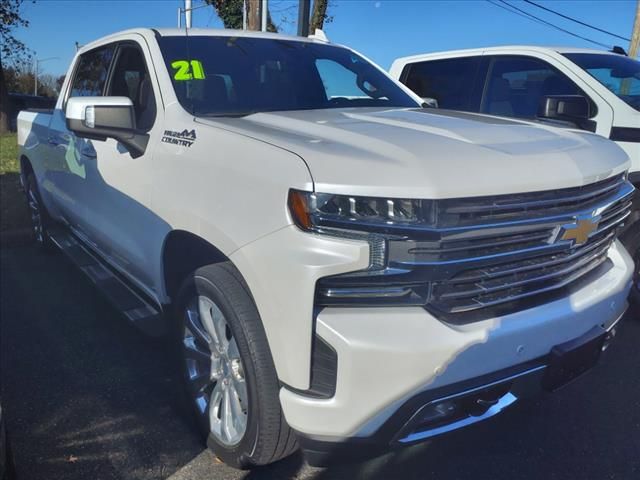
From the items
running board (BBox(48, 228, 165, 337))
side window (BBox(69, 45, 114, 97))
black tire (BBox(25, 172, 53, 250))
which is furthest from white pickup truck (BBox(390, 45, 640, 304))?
black tire (BBox(25, 172, 53, 250))

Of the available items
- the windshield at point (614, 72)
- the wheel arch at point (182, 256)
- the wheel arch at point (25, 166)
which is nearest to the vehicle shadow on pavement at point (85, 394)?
the wheel arch at point (182, 256)

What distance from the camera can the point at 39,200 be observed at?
5344mm

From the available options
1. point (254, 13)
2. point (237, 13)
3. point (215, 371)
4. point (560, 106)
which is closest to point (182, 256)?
point (215, 371)

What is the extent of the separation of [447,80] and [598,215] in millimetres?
3607

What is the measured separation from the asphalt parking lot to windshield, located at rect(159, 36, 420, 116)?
159cm

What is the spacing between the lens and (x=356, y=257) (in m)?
1.80

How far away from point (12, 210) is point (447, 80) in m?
5.18

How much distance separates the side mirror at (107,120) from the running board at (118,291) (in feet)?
2.91

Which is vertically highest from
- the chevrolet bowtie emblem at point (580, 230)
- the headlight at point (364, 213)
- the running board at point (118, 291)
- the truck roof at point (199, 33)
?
the truck roof at point (199, 33)

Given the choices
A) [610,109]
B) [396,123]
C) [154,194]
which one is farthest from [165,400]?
[610,109]

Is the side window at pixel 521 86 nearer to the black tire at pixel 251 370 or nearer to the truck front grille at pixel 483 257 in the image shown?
the truck front grille at pixel 483 257

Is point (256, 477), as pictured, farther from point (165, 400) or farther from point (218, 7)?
point (218, 7)

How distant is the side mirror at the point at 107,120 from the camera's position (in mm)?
2705

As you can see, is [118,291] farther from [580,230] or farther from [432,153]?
[580,230]
